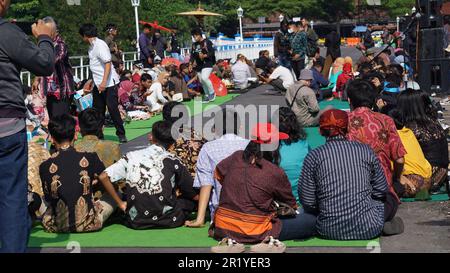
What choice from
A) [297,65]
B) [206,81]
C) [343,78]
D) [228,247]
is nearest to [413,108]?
[228,247]

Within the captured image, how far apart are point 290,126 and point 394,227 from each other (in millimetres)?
1612

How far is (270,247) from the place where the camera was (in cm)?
716

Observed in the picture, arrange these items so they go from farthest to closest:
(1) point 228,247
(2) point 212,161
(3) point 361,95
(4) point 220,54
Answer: (4) point 220,54
(3) point 361,95
(2) point 212,161
(1) point 228,247

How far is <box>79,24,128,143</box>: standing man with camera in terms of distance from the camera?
13.0m

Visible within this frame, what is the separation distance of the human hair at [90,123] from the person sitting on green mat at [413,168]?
3174mm

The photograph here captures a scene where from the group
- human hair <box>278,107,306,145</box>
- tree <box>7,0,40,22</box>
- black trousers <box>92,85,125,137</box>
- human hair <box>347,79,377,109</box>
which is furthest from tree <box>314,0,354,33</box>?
human hair <box>278,107,306,145</box>

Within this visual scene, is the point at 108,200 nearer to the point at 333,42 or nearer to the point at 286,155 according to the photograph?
the point at 286,155

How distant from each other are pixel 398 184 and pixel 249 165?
2.36 meters

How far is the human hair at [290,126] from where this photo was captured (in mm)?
8688

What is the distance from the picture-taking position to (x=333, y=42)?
25.3m

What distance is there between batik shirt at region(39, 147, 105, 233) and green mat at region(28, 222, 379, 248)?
103 mm

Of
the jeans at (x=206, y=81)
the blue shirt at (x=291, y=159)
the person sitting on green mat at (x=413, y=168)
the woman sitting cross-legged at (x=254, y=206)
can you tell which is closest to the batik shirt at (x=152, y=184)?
the woman sitting cross-legged at (x=254, y=206)

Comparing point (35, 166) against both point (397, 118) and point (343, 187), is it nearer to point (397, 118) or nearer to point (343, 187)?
point (343, 187)
